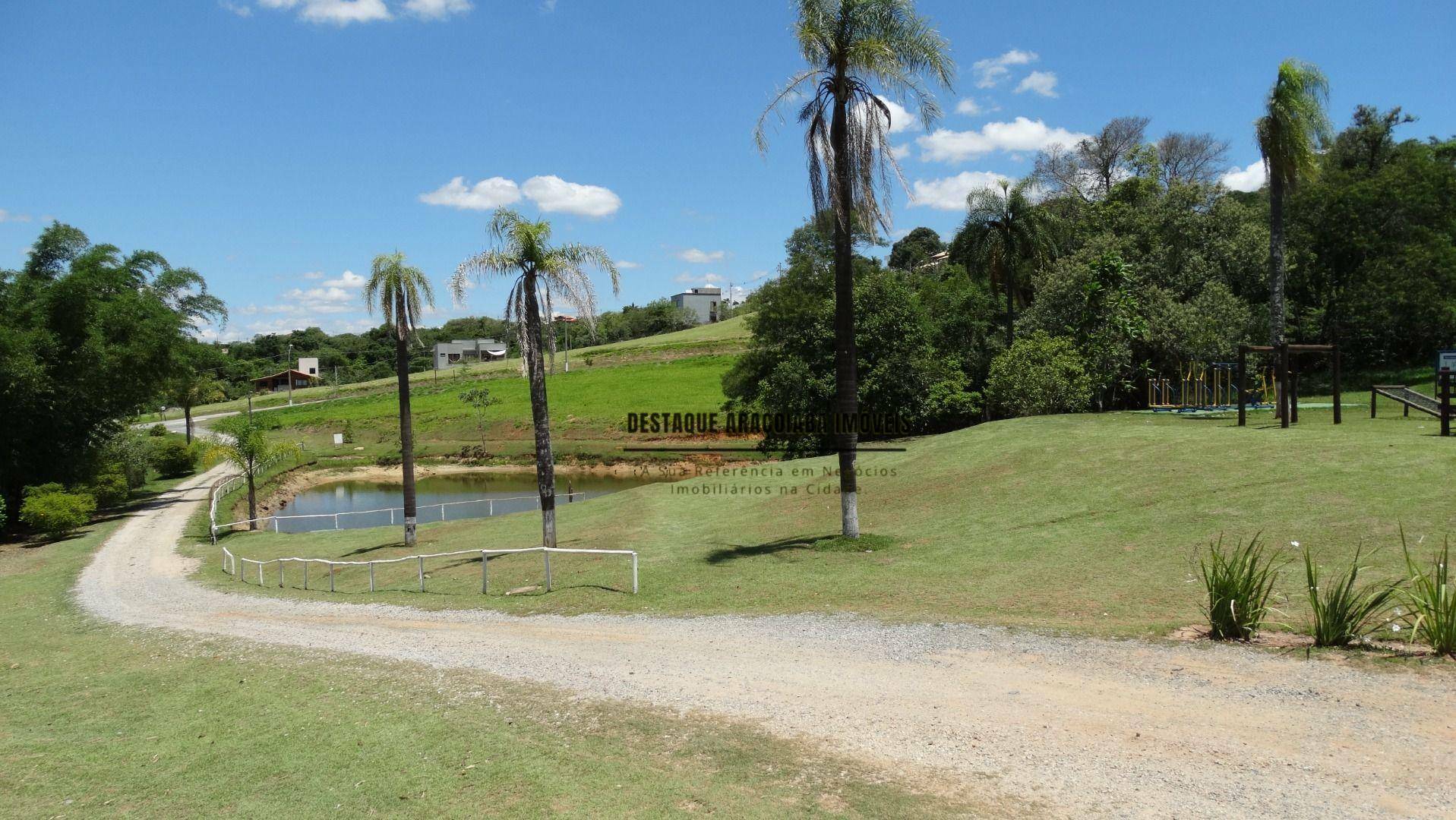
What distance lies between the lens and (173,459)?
53094 mm

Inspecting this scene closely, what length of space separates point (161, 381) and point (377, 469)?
20416mm

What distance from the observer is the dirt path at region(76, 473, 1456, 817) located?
5.69 meters

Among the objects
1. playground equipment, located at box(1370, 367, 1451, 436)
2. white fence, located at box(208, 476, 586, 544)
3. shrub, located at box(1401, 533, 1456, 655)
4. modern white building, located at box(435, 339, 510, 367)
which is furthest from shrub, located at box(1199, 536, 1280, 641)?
modern white building, located at box(435, 339, 510, 367)

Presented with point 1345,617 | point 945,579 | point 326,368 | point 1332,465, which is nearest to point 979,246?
point 1332,465

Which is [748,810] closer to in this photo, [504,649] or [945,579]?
[504,649]

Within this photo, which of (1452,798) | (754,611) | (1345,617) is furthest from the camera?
(754,611)

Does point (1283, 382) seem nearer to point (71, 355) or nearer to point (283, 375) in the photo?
point (71, 355)

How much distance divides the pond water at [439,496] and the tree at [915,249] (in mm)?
70592

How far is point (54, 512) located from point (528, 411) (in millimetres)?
42524

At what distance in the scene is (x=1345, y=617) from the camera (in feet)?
27.1

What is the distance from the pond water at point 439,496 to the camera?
38.1m

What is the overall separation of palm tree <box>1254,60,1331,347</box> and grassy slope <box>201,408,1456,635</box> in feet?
25.1

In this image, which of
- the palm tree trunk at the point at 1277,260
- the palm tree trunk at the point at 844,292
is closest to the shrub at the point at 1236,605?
the palm tree trunk at the point at 844,292

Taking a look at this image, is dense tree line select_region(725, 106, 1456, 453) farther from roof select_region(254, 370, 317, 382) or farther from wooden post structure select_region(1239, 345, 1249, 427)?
roof select_region(254, 370, 317, 382)
